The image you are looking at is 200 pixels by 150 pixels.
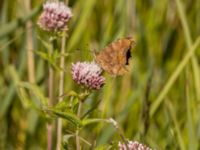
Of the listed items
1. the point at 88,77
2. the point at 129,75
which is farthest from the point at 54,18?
the point at 129,75

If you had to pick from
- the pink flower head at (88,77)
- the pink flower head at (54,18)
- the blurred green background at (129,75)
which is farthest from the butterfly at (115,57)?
the blurred green background at (129,75)

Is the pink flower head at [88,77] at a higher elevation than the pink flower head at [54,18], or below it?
below

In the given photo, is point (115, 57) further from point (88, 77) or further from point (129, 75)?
point (129, 75)

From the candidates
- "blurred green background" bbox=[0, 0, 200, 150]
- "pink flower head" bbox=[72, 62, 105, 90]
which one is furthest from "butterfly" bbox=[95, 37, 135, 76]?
"blurred green background" bbox=[0, 0, 200, 150]

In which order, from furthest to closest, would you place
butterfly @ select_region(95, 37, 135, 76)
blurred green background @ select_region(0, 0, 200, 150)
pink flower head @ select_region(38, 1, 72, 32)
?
1. blurred green background @ select_region(0, 0, 200, 150)
2. pink flower head @ select_region(38, 1, 72, 32)
3. butterfly @ select_region(95, 37, 135, 76)

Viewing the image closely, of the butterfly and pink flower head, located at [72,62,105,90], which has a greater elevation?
the butterfly

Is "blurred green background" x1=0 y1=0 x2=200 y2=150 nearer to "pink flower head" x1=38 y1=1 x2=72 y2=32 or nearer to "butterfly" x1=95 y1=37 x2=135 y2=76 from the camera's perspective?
"pink flower head" x1=38 y1=1 x2=72 y2=32

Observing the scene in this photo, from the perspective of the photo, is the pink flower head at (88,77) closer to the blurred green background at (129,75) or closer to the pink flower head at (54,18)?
the pink flower head at (54,18)
